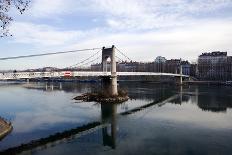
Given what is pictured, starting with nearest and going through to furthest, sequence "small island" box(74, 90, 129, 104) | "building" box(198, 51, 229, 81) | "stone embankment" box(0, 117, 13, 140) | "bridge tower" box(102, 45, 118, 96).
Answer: "stone embankment" box(0, 117, 13, 140) < "small island" box(74, 90, 129, 104) < "bridge tower" box(102, 45, 118, 96) < "building" box(198, 51, 229, 81)

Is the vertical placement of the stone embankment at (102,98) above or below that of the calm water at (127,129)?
above

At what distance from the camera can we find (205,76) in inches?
4843

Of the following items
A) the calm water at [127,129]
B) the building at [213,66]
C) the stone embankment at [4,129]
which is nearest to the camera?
the calm water at [127,129]

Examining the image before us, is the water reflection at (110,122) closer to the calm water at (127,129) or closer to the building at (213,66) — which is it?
the calm water at (127,129)

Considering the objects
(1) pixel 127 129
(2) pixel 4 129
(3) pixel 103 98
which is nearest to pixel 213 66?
(3) pixel 103 98

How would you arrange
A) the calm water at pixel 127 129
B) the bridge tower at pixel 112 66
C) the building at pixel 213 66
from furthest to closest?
the building at pixel 213 66 < the bridge tower at pixel 112 66 < the calm water at pixel 127 129

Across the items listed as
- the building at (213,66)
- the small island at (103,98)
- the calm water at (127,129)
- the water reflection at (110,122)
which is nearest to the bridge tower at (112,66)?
the small island at (103,98)

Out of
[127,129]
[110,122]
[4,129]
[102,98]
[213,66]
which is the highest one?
[213,66]

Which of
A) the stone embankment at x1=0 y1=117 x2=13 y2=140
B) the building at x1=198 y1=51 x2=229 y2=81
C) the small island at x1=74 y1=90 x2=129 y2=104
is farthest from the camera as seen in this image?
the building at x1=198 y1=51 x2=229 y2=81

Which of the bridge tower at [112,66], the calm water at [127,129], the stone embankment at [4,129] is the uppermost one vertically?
the bridge tower at [112,66]

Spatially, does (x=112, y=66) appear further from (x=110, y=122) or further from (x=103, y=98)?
(x=110, y=122)

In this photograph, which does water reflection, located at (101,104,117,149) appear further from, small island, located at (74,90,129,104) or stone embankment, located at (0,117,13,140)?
stone embankment, located at (0,117,13,140)

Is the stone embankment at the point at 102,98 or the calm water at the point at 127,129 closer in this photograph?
the calm water at the point at 127,129

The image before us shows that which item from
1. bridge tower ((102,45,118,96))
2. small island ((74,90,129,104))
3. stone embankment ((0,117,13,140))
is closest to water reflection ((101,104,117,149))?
small island ((74,90,129,104))
